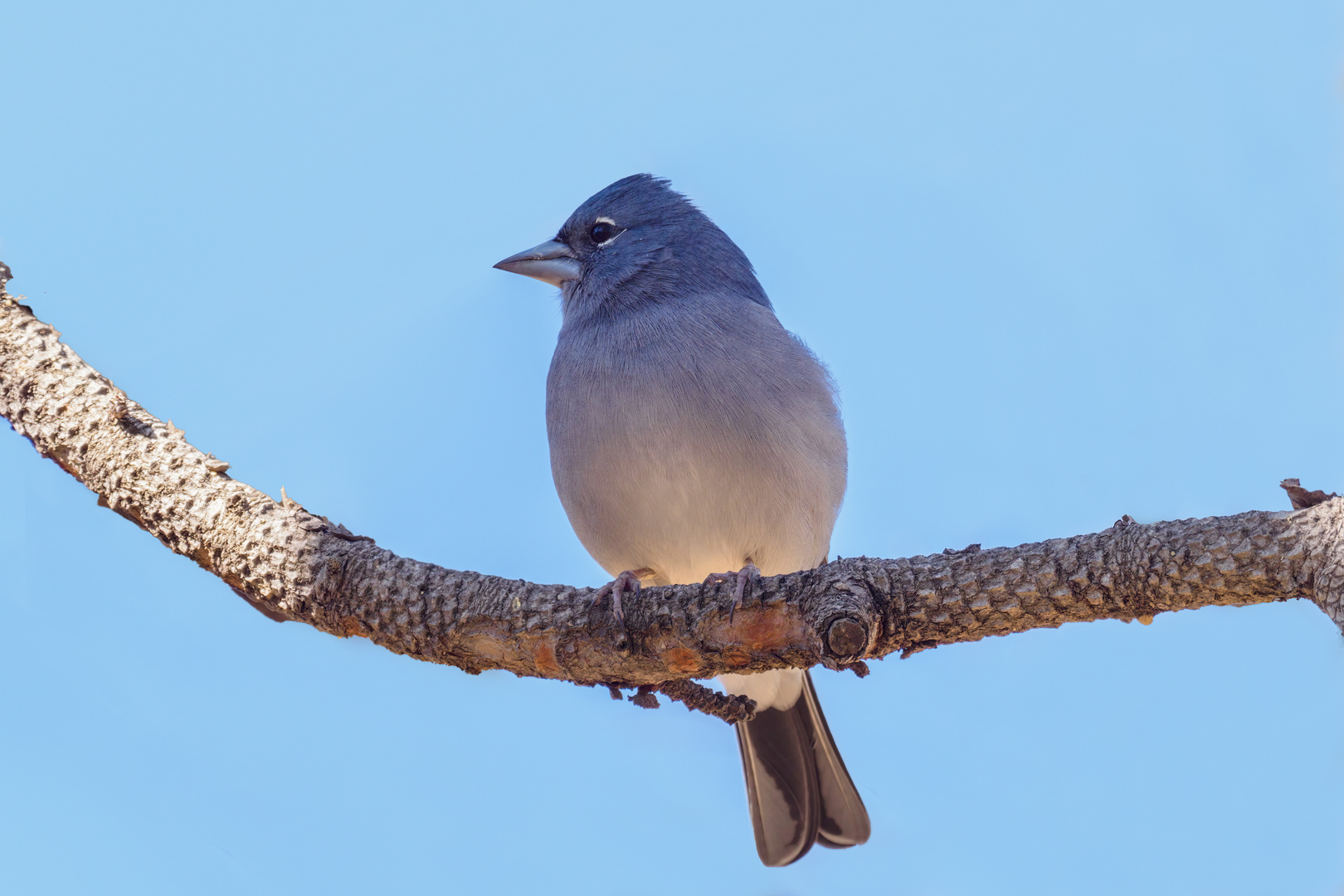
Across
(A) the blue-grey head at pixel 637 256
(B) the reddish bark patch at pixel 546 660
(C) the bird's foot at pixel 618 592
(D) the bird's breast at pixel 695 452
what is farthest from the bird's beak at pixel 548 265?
(B) the reddish bark patch at pixel 546 660

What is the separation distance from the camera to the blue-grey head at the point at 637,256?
4926 mm

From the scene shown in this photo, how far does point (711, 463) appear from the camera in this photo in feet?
13.6

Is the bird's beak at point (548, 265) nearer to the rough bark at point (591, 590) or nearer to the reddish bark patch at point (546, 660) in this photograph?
the rough bark at point (591, 590)

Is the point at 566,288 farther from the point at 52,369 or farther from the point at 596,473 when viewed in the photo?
the point at 52,369

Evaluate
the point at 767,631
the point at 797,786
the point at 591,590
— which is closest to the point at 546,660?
the point at 591,590

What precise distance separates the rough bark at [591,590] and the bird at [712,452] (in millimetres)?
583

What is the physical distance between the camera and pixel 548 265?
5277 millimetres

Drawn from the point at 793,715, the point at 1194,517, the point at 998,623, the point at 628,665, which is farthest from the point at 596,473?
the point at 1194,517

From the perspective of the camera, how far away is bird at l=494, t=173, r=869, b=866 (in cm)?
418

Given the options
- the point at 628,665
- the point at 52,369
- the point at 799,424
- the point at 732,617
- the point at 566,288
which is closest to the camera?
the point at 732,617

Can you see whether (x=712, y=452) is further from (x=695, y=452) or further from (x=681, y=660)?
(x=681, y=660)

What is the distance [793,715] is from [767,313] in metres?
1.87

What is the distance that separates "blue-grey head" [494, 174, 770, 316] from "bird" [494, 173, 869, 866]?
0.04 feet

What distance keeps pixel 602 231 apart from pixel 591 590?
8.15 ft
